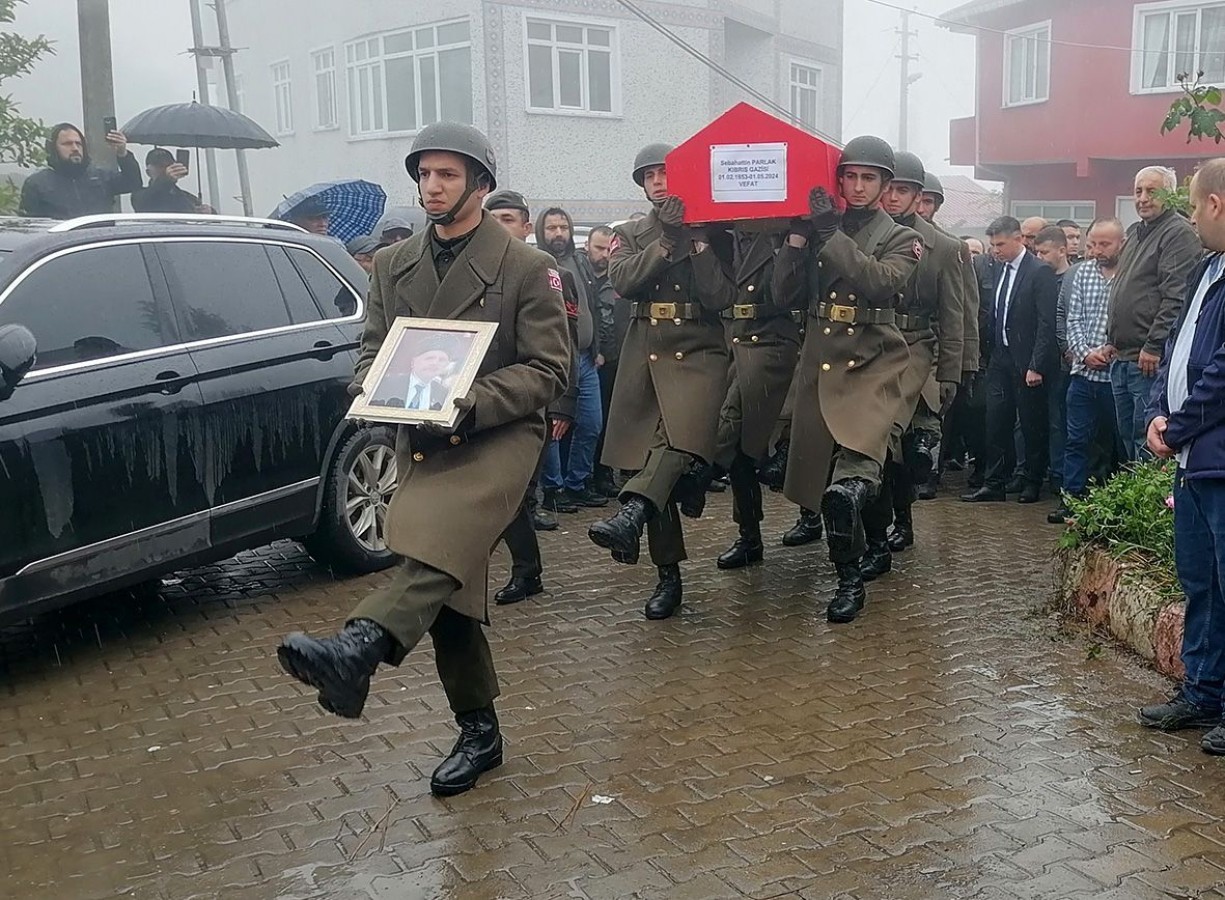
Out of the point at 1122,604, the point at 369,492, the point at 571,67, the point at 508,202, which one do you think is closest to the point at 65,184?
the point at 369,492

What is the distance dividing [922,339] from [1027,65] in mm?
20534

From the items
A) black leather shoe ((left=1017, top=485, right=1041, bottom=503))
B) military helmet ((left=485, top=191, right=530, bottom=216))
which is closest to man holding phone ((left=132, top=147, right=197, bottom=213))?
military helmet ((left=485, top=191, right=530, bottom=216))

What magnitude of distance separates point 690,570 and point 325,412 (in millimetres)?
2207

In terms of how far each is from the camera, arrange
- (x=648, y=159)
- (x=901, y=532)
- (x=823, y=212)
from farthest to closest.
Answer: (x=901, y=532), (x=648, y=159), (x=823, y=212)

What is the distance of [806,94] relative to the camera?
1094 inches

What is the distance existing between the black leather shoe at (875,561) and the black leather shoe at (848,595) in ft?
2.22

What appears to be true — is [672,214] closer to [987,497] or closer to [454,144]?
[454,144]

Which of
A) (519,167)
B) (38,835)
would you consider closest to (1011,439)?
(38,835)

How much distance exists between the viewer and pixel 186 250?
20.2 feet

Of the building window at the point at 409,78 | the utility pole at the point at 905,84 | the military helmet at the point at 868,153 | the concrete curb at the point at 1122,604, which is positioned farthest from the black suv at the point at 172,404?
the utility pole at the point at 905,84

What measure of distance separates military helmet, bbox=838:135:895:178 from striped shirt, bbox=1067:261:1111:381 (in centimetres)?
318

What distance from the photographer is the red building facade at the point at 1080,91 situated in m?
22.3

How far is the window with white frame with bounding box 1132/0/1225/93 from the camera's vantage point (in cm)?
A: 2209

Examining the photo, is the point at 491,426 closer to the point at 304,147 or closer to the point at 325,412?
the point at 325,412
